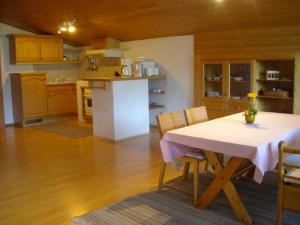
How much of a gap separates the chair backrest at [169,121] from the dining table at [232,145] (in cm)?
26

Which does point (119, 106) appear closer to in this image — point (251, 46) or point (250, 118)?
point (251, 46)

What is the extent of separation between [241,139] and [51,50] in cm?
646

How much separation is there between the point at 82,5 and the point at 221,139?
4182mm

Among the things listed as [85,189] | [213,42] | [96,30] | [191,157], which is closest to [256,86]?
[213,42]

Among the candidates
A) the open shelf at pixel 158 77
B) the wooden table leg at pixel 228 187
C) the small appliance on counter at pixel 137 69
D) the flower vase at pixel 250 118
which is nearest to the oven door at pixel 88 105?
the small appliance on counter at pixel 137 69

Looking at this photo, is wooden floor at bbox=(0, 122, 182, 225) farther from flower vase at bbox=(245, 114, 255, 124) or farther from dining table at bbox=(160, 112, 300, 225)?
flower vase at bbox=(245, 114, 255, 124)

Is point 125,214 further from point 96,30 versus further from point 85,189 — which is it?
point 96,30

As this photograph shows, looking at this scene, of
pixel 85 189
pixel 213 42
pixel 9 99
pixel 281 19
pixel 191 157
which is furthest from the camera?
pixel 9 99

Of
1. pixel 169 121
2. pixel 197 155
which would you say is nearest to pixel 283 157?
pixel 197 155

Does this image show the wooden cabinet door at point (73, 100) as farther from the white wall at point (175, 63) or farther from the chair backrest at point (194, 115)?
the chair backrest at point (194, 115)

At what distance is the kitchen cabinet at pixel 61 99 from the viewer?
827cm

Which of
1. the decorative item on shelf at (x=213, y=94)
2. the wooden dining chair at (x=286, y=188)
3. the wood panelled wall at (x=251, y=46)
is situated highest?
the wood panelled wall at (x=251, y=46)

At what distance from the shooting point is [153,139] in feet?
20.1

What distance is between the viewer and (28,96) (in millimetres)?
7777
